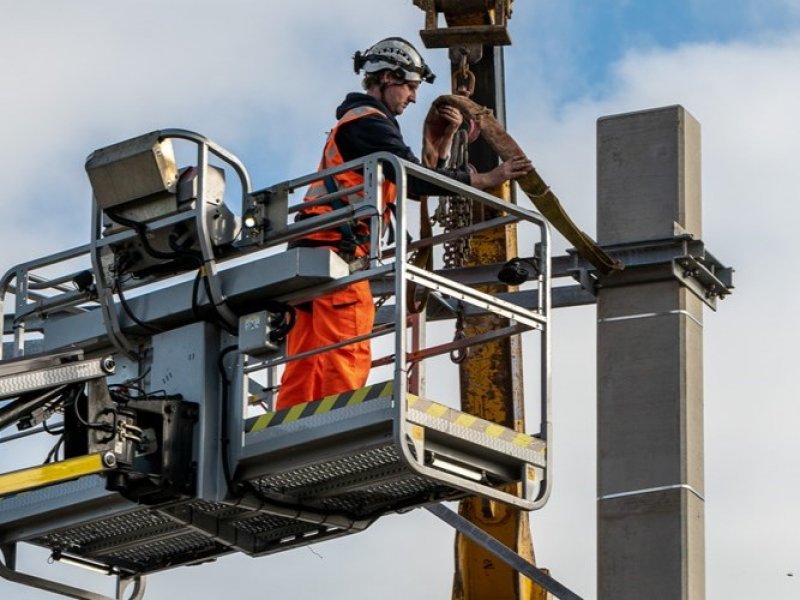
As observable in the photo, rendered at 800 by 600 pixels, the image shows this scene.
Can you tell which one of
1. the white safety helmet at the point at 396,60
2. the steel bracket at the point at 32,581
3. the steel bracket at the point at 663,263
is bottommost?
the steel bracket at the point at 32,581

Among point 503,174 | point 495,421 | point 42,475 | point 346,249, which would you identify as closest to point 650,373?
point 495,421

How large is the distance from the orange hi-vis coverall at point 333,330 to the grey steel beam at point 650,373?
2737 mm

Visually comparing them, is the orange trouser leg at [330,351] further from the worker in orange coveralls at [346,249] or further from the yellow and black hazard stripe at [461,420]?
the yellow and black hazard stripe at [461,420]

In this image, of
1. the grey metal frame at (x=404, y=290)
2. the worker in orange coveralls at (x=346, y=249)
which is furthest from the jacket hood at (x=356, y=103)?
the grey metal frame at (x=404, y=290)

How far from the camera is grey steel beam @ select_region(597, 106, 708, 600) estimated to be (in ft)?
49.7

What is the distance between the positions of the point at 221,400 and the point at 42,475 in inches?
45.1

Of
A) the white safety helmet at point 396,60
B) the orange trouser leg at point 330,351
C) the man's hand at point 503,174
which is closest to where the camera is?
the orange trouser leg at point 330,351

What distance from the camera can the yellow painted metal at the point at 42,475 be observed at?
470 inches

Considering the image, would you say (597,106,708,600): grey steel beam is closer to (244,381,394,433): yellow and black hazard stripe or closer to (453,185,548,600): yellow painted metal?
(453,185,548,600): yellow painted metal

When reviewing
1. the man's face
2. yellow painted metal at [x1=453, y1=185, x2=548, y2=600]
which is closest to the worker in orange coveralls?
the man's face

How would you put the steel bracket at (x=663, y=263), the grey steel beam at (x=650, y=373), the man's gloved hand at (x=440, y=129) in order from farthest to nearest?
the steel bracket at (x=663, y=263) < the grey steel beam at (x=650, y=373) < the man's gloved hand at (x=440, y=129)

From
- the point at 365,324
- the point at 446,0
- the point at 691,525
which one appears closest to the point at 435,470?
the point at 365,324

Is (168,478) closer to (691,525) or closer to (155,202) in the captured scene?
(155,202)

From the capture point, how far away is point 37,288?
45.3 ft
